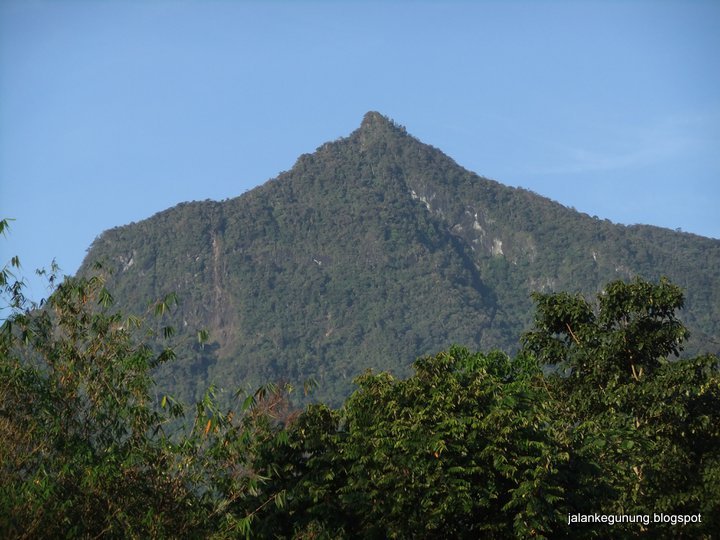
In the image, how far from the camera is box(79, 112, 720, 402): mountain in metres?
114

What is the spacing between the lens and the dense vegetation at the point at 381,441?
1217 centimetres

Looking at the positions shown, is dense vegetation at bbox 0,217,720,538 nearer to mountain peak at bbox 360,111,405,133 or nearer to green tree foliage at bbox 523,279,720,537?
green tree foliage at bbox 523,279,720,537

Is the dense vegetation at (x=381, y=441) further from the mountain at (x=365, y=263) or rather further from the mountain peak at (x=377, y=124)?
the mountain peak at (x=377, y=124)

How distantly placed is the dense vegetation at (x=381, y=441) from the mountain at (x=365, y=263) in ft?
265

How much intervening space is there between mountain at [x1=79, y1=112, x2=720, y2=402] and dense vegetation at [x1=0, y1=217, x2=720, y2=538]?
80803 millimetres

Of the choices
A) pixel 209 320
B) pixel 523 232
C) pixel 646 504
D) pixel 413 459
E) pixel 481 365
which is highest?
pixel 523 232

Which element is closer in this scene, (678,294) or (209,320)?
(678,294)

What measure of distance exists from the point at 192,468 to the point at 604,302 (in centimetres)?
1055

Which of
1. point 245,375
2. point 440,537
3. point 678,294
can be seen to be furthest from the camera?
point 245,375

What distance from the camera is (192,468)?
1255cm

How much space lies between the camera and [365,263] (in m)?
132

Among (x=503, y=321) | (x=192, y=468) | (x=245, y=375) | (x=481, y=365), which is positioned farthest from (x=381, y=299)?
(x=192, y=468)

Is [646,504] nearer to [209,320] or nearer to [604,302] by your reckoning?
[604,302]

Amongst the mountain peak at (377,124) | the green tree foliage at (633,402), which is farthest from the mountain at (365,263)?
the green tree foliage at (633,402)
